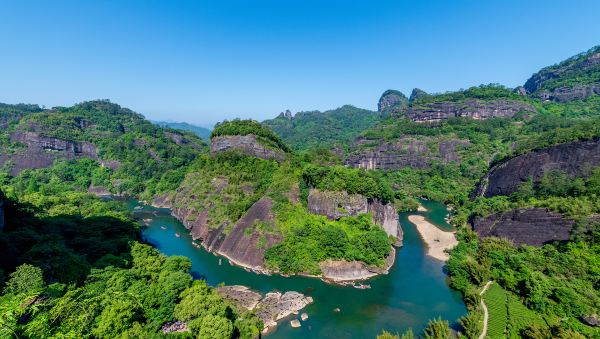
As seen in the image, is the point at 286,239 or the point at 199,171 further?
the point at 199,171

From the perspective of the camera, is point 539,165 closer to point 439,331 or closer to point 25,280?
point 439,331

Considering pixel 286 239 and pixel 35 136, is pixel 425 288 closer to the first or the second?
pixel 286 239

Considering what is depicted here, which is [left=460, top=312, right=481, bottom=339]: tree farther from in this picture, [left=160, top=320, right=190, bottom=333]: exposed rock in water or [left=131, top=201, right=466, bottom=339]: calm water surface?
[left=160, top=320, right=190, bottom=333]: exposed rock in water

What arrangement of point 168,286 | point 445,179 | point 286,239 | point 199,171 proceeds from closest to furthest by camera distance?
point 168,286 → point 286,239 → point 199,171 → point 445,179

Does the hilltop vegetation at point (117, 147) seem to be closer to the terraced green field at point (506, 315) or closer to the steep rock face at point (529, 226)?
the steep rock face at point (529, 226)

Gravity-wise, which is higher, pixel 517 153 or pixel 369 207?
pixel 517 153

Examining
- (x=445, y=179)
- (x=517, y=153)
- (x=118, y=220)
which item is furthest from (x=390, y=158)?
(x=118, y=220)

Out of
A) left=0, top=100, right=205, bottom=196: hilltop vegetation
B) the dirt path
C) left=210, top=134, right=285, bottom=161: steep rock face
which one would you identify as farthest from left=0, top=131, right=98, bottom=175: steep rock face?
the dirt path

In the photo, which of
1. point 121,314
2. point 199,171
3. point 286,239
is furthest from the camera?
point 199,171
